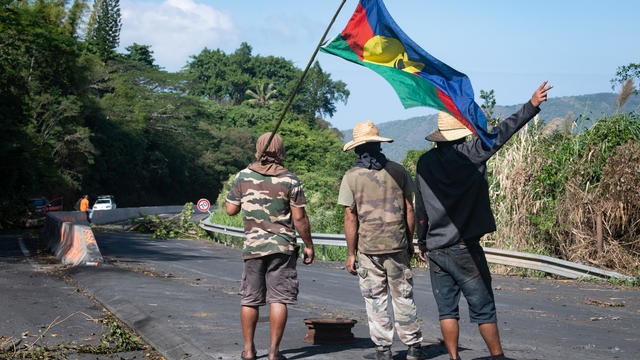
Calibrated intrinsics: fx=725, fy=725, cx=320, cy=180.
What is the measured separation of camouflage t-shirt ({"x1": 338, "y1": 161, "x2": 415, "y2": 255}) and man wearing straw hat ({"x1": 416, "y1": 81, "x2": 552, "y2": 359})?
1.47 feet

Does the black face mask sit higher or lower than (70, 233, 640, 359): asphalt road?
higher

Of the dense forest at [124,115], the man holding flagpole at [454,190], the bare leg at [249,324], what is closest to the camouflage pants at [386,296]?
the man holding flagpole at [454,190]

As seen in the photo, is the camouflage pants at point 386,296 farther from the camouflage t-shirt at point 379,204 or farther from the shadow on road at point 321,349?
the shadow on road at point 321,349

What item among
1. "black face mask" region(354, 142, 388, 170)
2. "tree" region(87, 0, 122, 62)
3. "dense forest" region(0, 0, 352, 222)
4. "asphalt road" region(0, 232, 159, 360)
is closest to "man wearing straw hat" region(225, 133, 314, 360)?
"black face mask" region(354, 142, 388, 170)

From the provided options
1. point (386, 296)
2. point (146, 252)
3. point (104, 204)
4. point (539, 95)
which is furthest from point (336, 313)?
point (104, 204)

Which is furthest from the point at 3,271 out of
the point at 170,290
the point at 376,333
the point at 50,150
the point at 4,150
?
the point at 50,150

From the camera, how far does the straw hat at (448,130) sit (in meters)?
5.76

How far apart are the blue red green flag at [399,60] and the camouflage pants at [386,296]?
1.38m

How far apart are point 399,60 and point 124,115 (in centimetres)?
6069

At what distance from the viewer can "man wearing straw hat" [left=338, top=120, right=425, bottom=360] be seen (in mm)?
6117

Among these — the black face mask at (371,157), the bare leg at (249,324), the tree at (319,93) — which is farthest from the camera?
the tree at (319,93)

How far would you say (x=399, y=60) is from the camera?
247 inches

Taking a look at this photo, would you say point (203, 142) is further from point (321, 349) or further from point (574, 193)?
point (321, 349)

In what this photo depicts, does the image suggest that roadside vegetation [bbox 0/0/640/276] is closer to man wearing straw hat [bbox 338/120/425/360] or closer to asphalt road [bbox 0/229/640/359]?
asphalt road [bbox 0/229/640/359]
